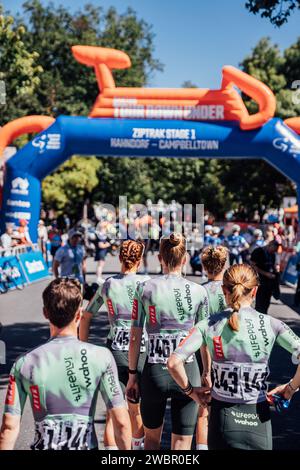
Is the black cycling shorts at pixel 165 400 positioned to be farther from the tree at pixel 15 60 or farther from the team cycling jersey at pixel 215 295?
the tree at pixel 15 60

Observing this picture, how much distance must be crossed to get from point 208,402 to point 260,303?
7515 millimetres

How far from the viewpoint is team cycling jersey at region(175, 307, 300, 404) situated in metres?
Answer: 3.77

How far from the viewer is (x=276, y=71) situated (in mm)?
47812

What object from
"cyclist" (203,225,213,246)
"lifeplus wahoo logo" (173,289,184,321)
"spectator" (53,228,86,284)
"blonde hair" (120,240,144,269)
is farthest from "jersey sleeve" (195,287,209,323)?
"cyclist" (203,225,213,246)

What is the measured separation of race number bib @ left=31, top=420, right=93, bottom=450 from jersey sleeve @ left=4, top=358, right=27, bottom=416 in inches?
5.6

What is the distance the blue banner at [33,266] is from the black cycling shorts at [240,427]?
52.8 ft

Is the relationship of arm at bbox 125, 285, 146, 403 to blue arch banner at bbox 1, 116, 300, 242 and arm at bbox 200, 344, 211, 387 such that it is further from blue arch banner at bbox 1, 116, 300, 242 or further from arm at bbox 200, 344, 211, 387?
blue arch banner at bbox 1, 116, 300, 242

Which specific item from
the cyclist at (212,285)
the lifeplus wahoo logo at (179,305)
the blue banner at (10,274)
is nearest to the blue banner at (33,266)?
the blue banner at (10,274)

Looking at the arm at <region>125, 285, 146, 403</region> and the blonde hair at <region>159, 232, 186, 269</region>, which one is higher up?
the blonde hair at <region>159, 232, 186, 269</region>

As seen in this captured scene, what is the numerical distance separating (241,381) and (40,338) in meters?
7.67

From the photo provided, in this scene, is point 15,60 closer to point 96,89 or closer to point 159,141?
point 159,141

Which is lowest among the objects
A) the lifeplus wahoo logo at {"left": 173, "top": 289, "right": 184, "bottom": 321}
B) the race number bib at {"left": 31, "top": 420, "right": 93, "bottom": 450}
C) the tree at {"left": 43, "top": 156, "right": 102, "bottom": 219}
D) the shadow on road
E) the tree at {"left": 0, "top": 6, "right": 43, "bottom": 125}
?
the shadow on road

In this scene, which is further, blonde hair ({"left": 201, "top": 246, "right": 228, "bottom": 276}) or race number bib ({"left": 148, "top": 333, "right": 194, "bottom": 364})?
blonde hair ({"left": 201, "top": 246, "right": 228, "bottom": 276})
